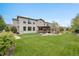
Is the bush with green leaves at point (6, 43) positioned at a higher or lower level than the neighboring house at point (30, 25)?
lower

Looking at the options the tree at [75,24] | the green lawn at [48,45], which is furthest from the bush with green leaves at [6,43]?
the tree at [75,24]

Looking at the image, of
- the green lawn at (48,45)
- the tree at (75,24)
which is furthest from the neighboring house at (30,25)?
the tree at (75,24)

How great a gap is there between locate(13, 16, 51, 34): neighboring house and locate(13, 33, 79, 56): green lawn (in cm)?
6

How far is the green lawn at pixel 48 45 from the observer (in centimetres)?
303

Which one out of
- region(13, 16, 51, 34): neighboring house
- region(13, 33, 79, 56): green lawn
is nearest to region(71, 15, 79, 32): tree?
region(13, 33, 79, 56): green lawn

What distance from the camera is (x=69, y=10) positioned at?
3029 millimetres

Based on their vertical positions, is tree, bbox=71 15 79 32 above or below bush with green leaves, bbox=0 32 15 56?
above

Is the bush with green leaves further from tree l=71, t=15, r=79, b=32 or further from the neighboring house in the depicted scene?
tree l=71, t=15, r=79, b=32

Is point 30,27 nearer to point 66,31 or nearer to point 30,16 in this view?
point 30,16

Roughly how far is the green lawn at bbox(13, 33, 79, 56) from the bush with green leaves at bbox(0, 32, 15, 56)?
6 centimetres

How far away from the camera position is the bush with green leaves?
3031mm

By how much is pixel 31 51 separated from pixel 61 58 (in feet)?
1.05

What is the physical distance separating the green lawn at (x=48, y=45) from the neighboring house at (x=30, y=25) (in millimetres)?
63

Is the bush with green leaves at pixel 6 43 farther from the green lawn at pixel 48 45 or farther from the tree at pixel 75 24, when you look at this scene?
the tree at pixel 75 24
